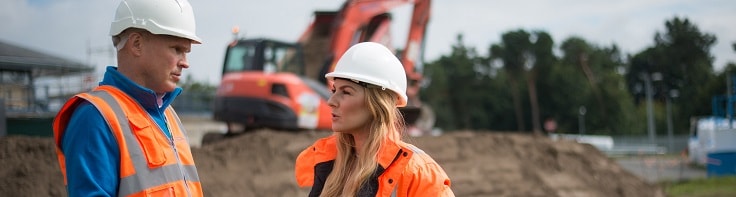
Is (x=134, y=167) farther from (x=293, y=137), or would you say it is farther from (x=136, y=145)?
(x=293, y=137)

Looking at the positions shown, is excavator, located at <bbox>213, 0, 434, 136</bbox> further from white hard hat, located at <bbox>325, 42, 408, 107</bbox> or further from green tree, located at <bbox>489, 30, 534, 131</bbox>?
green tree, located at <bbox>489, 30, 534, 131</bbox>

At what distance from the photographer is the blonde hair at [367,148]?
2.23 meters

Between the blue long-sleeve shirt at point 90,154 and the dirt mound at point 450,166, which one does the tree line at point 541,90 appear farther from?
the blue long-sleeve shirt at point 90,154

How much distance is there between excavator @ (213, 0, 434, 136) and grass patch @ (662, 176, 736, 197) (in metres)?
5.53

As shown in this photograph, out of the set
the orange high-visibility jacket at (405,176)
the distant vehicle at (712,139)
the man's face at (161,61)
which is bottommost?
the distant vehicle at (712,139)

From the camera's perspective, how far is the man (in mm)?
2004

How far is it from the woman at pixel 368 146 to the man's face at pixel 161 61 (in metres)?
0.54

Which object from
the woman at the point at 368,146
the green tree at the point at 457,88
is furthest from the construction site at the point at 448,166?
the green tree at the point at 457,88

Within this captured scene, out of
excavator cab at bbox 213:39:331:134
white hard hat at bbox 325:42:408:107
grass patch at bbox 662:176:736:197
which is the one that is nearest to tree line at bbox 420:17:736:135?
grass patch at bbox 662:176:736:197

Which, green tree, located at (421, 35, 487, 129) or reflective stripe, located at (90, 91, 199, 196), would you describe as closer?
reflective stripe, located at (90, 91, 199, 196)

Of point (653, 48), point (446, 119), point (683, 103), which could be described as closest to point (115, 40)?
point (653, 48)

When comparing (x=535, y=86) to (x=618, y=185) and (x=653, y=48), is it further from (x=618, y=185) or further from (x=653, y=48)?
(x=618, y=185)

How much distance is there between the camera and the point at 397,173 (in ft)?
7.27

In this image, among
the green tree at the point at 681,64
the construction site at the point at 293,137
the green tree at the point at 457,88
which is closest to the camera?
the construction site at the point at 293,137
